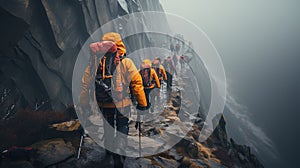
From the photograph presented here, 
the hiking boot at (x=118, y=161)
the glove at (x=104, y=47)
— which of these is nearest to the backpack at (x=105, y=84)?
the glove at (x=104, y=47)

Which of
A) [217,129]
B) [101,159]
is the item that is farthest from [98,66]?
[217,129]

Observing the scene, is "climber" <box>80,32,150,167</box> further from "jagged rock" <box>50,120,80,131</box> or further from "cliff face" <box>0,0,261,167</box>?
"jagged rock" <box>50,120,80,131</box>

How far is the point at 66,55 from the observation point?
39.5 feet

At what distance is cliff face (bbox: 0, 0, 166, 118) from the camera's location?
7305mm

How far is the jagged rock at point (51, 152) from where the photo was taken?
15.0 ft

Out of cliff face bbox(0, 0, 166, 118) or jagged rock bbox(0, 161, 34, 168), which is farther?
cliff face bbox(0, 0, 166, 118)

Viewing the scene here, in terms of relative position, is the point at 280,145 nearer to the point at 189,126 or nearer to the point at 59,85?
the point at 189,126

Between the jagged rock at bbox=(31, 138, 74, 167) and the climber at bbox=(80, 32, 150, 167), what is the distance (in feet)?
5.78

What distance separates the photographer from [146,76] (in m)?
8.17

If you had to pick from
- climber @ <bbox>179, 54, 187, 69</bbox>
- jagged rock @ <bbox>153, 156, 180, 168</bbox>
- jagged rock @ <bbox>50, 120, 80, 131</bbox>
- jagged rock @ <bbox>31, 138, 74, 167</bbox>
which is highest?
climber @ <bbox>179, 54, 187, 69</bbox>

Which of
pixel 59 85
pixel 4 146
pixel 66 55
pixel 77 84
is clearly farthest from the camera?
pixel 77 84

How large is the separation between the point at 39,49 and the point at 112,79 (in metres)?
7.43

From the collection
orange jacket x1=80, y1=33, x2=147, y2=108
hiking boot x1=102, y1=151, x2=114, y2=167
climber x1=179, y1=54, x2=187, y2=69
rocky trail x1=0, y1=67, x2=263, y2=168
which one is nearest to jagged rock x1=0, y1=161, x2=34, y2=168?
rocky trail x1=0, y1=67, x2=263, y2=168

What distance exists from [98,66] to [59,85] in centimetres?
860
